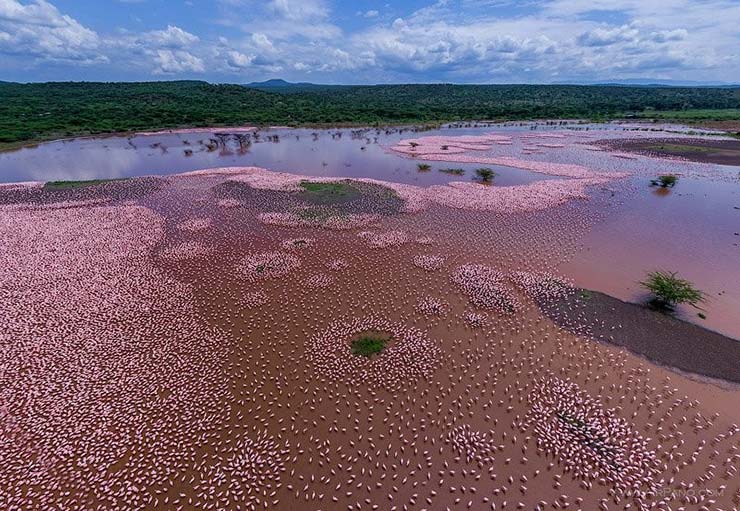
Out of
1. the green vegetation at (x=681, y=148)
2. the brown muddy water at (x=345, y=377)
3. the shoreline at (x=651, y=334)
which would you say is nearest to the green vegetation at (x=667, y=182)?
the brown muddy water at (x=345, y=377)

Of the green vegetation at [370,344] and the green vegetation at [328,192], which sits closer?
the green vegetation at [370,344]

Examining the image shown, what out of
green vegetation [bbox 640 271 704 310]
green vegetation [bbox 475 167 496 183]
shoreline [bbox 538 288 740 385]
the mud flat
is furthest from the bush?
the mud flat

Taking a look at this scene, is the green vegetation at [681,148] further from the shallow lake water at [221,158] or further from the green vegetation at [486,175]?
the green vegetation at [486,175]

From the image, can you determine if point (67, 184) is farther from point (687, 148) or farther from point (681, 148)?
point (687, 148)

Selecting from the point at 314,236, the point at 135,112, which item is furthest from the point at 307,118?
the point at 314,236

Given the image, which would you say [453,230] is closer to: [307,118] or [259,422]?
[259,422]

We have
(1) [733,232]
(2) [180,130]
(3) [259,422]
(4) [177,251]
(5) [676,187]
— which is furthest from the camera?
(2) [180,130]

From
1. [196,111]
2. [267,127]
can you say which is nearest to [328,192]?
[267,127]
